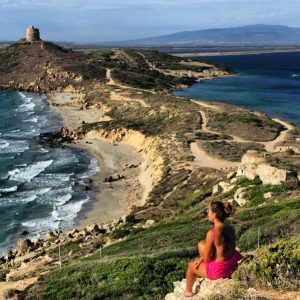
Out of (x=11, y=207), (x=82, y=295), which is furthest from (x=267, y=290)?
(x=11, y=207)

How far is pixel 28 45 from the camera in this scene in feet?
509

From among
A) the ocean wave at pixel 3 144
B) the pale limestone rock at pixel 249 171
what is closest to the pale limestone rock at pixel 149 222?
the pale limestone rock at pixel 249 171

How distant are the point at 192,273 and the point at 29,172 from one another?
41.1m

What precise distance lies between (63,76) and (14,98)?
664 inches

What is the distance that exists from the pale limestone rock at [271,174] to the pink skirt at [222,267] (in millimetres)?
18486

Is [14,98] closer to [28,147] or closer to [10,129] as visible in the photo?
[10,129]

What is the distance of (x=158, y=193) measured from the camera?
3825 cm

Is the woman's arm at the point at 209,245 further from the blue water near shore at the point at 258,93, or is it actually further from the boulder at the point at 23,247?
the blue water near shore at the point at 258,93

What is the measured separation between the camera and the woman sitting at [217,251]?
8820 mm

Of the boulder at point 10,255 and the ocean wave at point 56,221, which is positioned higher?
the boulder at point 10,255

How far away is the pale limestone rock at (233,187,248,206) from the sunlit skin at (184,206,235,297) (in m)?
17.8

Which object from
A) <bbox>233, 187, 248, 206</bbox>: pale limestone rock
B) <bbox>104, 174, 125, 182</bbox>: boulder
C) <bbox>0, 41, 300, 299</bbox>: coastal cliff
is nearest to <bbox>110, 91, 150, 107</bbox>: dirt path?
<bbox>0, 41, 300, 299</bbox>: coastal cliff

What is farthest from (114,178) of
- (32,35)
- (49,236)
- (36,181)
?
(32,35)

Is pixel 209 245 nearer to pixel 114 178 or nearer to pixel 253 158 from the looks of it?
pixel 253 158
